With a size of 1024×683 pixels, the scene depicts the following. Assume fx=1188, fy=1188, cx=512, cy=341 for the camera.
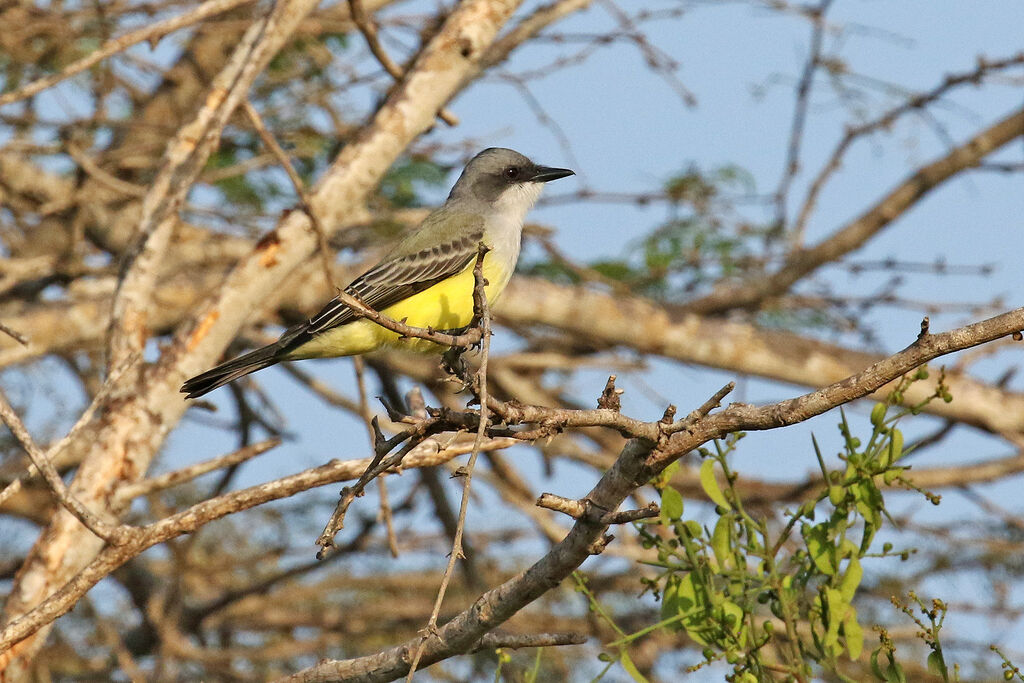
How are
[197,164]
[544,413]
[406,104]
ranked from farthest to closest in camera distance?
[406,104] < [197,164] < [544,413]

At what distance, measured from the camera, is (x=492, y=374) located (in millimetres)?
7789

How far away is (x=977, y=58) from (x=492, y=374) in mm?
3668

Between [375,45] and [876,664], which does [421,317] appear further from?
[876,664]

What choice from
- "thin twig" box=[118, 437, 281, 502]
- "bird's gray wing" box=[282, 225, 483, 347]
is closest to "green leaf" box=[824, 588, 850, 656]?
"thin twig" box=[118, 437, 281, 502]

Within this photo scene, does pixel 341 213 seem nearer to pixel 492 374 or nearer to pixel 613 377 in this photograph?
pixel 492 374

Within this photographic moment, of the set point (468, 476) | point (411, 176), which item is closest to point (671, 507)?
point (468, 476)

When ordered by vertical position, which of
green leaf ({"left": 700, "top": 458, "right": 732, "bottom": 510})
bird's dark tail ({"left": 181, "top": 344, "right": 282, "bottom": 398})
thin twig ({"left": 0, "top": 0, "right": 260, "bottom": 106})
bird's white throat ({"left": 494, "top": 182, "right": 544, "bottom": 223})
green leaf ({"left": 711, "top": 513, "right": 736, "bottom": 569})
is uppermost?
bird's white throat ({"left": 494, "top": 182, "right": 544, "bottom": 223})

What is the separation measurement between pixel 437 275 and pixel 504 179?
40.8 inches

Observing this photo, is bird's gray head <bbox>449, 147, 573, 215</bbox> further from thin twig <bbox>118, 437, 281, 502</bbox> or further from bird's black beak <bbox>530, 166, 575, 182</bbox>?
thin twig <bbox>118, 437, 281, 502</bbox>

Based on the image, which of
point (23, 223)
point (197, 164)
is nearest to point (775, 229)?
point (197, 164)

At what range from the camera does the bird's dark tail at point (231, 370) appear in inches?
195

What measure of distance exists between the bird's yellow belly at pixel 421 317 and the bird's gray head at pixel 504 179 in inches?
33.1

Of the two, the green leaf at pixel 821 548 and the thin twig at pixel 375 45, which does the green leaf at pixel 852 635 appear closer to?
the green leaf at pixel 821 548

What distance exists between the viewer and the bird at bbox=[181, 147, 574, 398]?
18.1 ft
